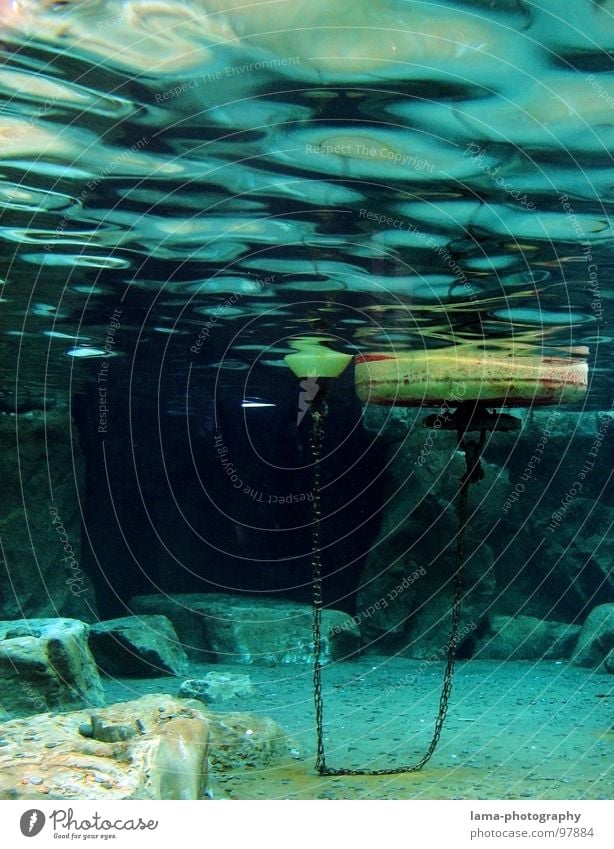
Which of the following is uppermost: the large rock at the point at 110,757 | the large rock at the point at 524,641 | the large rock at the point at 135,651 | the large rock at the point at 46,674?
the large rock at the point at 110,757

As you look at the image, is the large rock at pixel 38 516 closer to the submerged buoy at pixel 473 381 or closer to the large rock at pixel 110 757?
the large rock at pixel 110 757

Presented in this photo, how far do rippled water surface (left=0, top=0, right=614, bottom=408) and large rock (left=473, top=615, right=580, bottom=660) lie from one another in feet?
25.3

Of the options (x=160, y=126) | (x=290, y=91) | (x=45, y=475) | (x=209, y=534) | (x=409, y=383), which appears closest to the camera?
(x=290, y=91)

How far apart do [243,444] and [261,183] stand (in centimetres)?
1721

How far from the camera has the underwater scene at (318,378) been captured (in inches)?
183

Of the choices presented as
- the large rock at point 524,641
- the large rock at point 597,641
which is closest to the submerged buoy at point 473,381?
the large rock at point 597,641

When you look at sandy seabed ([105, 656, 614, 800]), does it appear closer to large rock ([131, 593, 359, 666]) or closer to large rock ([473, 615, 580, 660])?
large rock ([131, 593, 359, 666])

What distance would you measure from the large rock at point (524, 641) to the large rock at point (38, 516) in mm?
9864

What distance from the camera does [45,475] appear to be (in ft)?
58.7

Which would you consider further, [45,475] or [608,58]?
[45,475]

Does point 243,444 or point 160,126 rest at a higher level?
point 160,126

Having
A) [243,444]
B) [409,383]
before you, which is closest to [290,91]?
[409,383]

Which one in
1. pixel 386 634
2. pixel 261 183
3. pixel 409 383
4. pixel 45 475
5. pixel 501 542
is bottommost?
pixel 386 634
